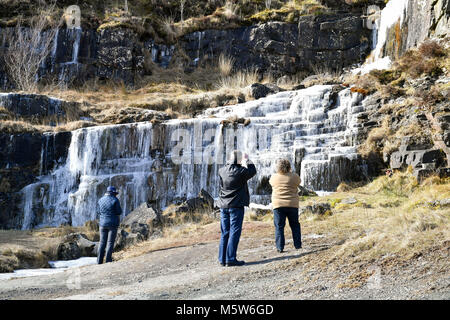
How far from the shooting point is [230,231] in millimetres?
6980

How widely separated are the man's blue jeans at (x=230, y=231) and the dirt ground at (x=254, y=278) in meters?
0.22

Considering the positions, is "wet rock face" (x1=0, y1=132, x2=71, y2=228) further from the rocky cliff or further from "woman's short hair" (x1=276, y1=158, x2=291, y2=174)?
"woman's short hair" (x1=276, y1=158, x2=291, y2=174)

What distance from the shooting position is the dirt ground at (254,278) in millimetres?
5164

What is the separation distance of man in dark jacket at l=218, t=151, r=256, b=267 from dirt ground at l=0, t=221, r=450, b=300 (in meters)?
0.50

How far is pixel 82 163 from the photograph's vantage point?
59.9 ft

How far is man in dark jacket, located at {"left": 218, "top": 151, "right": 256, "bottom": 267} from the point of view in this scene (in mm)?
6879

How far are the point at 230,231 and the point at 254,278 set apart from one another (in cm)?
95

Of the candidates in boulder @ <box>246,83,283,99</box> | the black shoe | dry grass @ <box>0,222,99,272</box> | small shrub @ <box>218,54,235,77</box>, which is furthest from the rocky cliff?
the black shoe

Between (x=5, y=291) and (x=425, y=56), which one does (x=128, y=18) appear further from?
(x=5, y=291)

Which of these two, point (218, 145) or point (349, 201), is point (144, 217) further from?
point (349, 201)

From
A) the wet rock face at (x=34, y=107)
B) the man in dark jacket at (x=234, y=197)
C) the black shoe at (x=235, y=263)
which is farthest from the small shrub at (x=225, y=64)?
the black shoe at (x=235, y=263)

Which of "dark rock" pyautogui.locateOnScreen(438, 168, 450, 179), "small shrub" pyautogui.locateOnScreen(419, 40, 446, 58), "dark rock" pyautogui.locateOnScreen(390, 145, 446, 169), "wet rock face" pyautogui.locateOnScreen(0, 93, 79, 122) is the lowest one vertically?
"dark rock" pyautogui.locateOnScreen(438, 168, 450, 179)

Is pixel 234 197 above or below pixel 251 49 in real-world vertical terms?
below

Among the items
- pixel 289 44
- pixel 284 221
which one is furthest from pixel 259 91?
pixel 284 221
